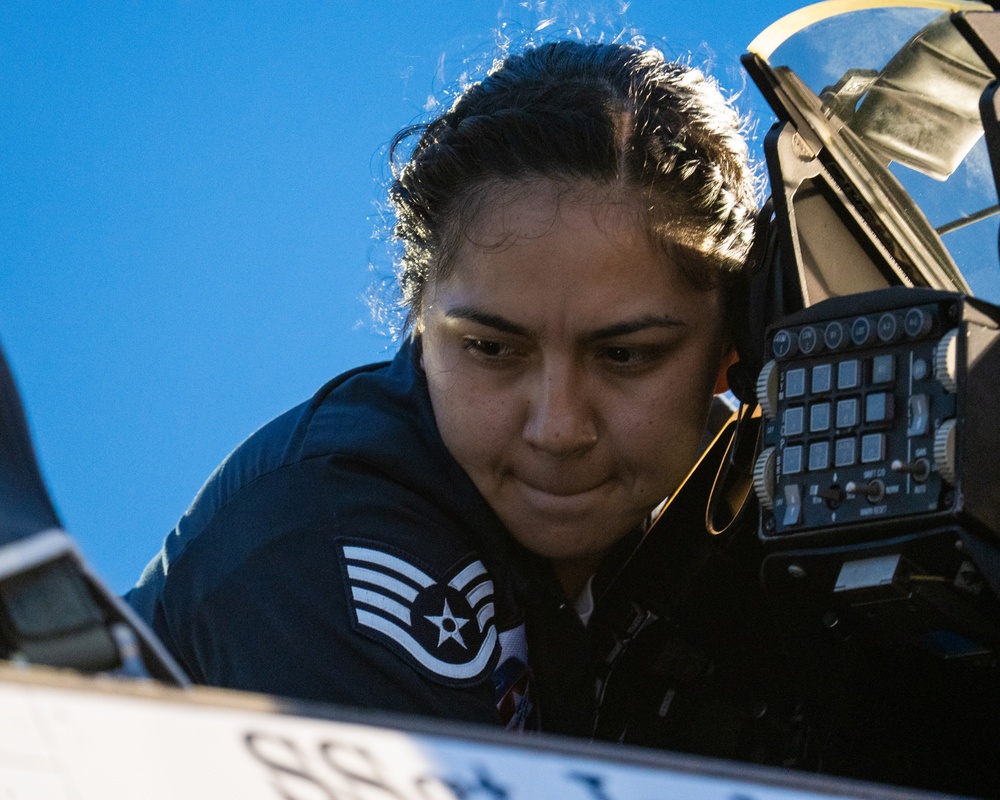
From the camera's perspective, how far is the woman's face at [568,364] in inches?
37.4

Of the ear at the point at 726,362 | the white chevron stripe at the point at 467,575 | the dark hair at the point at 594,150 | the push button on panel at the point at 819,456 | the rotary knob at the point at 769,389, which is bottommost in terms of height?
the white chevron stripe at the point at 467,575

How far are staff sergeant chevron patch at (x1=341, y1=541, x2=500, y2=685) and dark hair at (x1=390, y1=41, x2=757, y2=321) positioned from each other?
0.29 m

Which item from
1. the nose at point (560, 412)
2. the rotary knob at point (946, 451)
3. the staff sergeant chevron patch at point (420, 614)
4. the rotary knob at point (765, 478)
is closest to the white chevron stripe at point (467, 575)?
the staff sergeant chevron patch at point (420, 614)

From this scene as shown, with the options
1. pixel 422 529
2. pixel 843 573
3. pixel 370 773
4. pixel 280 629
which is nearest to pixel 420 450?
pixel 422 529

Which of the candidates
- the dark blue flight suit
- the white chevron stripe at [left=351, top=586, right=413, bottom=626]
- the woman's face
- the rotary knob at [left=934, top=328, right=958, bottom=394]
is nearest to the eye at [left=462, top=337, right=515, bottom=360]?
the woman's face

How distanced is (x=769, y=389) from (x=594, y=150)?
1.02 feet

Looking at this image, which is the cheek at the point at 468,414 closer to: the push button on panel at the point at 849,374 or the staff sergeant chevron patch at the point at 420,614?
the staff sergeant chevron patch at the point at 420,614

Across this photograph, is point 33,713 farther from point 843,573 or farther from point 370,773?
point 843,573

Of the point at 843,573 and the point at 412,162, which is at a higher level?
the point at 412,162

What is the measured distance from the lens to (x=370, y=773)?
1.27 feet

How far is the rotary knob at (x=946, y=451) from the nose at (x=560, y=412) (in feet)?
→ 0.99

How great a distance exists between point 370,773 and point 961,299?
1.62 ft

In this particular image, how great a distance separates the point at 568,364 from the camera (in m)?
0.95

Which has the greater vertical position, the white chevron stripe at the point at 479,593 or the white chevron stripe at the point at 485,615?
the white chevron stripe at the point at 479,593
